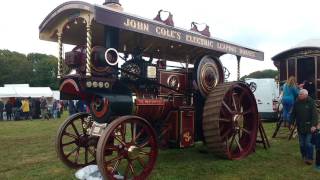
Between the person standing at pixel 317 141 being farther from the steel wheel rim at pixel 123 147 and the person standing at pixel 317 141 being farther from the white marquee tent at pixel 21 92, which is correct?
the white marquee tent at pixel 21 92

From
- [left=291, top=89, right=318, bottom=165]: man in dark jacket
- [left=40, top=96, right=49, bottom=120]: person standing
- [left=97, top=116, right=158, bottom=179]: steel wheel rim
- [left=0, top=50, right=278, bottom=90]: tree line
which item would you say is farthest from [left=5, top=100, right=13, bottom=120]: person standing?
[left=0, top=50, right=278, bottom=90]: tree line

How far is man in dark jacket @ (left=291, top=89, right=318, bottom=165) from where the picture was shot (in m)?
6.50

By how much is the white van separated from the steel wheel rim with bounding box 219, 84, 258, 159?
821 cm

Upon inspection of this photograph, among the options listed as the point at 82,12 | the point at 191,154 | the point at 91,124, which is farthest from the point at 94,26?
the point at 191,154

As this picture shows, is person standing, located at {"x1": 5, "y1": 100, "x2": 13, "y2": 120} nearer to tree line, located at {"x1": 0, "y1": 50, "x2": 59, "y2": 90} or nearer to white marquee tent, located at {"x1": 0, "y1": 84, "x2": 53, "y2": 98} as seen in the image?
white marquee tent, located at {"x1": 0, "y1": 84, "x2": 53, "y2": 98}

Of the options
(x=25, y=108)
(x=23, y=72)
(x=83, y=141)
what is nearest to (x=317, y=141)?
(x=83, y=141)

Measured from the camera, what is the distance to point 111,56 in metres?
5.18

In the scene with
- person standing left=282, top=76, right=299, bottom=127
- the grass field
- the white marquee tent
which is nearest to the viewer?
the grass field

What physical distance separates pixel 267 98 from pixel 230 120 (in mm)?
9529

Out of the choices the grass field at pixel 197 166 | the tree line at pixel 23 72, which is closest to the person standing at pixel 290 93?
the grass field at pixel 197 166

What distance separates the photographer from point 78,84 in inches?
203

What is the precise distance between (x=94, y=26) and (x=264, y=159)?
360cm

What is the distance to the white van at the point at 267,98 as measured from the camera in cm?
1552

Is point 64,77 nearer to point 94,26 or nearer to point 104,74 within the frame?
point 104,74
